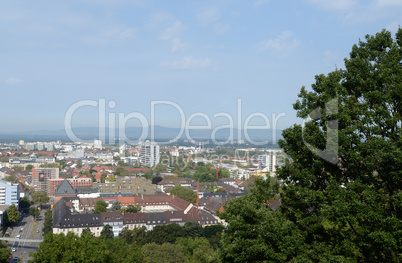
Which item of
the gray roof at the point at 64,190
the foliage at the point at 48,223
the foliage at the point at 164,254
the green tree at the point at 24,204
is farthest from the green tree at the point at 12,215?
the foliage at the point at 164,254

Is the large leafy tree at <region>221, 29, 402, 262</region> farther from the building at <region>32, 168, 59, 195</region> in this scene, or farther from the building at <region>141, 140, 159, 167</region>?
the building at <region>141, 140, 159, 167</region>

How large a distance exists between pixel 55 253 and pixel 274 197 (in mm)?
3829

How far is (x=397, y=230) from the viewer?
3494mm

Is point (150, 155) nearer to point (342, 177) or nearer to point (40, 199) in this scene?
point (40, 199)

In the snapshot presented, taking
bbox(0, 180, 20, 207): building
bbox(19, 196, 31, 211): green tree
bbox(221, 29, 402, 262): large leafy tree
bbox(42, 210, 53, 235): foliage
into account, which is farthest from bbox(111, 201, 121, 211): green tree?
bbox(221, 29, 402, 262): large leafy tree

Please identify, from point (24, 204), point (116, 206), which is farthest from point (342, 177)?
point (24, 204)

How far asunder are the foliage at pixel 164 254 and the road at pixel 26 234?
5.88m

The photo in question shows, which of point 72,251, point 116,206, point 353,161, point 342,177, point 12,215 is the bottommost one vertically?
point 12,215

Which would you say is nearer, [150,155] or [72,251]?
[72,251]

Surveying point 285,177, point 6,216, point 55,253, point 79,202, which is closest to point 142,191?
point 79,202

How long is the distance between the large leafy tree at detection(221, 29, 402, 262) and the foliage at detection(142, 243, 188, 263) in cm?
893

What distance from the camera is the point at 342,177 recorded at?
4344mm

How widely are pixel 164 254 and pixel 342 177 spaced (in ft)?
33.9

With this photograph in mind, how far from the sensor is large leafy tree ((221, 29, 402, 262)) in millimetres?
3748
